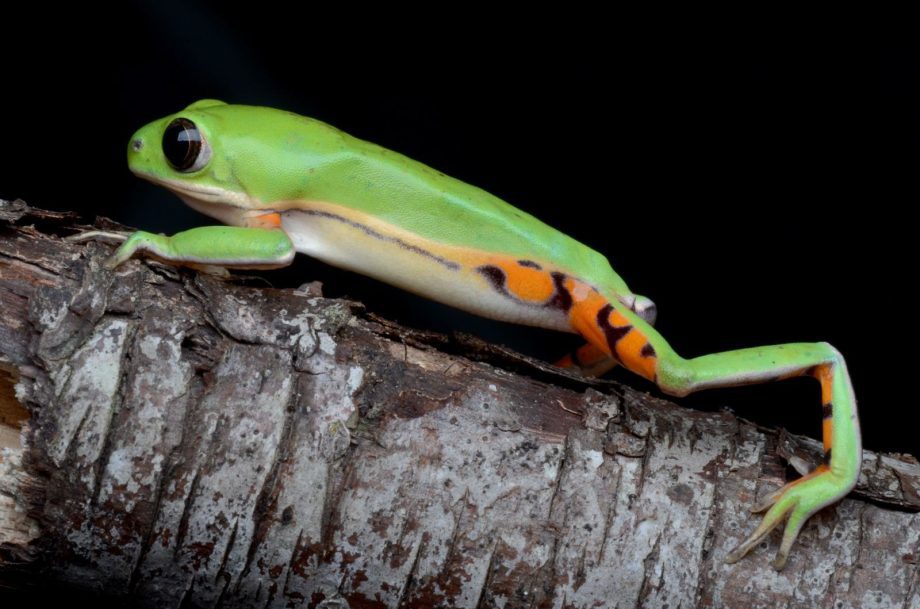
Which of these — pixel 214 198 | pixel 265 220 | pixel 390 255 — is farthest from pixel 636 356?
pixel 214 198

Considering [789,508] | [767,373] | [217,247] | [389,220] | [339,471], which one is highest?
[389,220]

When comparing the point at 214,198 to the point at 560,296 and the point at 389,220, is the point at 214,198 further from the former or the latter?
the point at 560,296

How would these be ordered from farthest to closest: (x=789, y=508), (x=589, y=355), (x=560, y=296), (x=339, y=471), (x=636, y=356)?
(x=589, y=355) < (x=560, y=296) < (x=636, y=356) < (x=789, y=508) < (x=339, y=471)

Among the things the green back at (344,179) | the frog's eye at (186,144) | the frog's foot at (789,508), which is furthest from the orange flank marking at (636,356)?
the frog's eye at (186,144)

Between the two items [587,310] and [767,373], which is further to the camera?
[587,310]

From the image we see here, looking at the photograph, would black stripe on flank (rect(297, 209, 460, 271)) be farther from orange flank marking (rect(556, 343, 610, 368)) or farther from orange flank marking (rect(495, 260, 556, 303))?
orange flank marking (rect(556, 343, 610, 368))

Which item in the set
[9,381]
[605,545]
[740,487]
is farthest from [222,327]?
[740,487]

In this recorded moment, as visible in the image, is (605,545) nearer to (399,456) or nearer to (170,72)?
(399,456)
